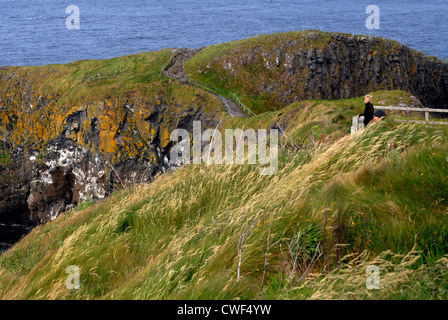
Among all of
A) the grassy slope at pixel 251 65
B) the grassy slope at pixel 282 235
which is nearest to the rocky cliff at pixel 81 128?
the grassy slope at pixel 251 65

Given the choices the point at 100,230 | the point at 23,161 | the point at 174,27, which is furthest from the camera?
the point at 174,27

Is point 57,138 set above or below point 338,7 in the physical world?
below

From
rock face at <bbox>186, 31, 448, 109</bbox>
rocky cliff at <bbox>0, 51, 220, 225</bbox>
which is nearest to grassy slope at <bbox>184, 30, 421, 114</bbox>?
rock face at <bbox>186, 31, 448, 109</bbox>

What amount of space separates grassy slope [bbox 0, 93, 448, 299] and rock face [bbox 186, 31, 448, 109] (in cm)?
5044

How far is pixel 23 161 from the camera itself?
6225 centimetres

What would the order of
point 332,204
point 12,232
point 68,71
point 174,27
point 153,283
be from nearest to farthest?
point 153,283, point 332,204, point 12,232, point 68,71, point 174,27

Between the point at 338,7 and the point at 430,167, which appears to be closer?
the point at 430,167

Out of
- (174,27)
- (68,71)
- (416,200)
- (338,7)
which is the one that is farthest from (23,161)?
(338,7)

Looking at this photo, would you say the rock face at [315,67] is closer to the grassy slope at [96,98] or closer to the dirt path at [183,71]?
the dirt path at [183,71]

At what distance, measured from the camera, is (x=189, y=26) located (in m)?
149

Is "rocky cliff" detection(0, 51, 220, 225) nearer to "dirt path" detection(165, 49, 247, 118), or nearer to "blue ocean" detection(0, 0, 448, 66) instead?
"dirt path" detection(165, 49, 247, 118)

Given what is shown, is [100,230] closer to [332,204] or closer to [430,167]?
[332,204]

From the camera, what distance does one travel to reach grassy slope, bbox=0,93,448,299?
522 centimetres
